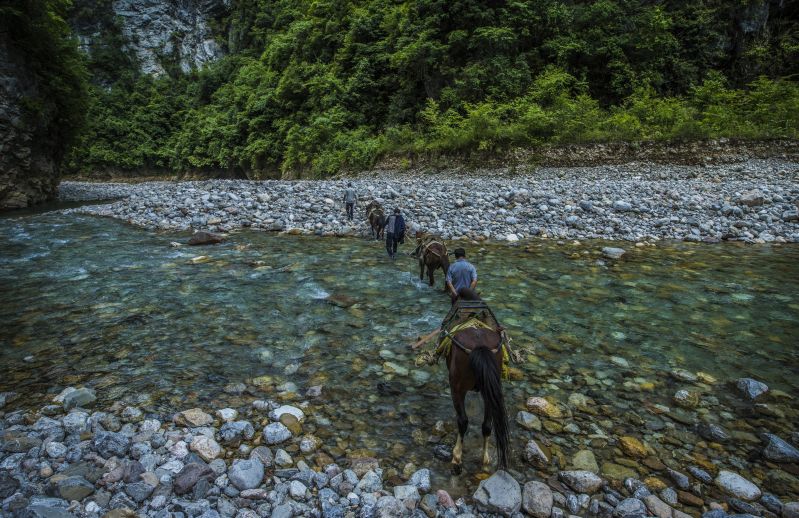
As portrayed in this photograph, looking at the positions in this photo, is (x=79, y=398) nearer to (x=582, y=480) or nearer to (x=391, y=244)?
(x=582, y=480)

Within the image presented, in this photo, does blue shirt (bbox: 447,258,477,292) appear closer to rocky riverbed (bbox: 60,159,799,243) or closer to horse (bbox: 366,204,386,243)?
horse (bbox: 366,204,386,243)

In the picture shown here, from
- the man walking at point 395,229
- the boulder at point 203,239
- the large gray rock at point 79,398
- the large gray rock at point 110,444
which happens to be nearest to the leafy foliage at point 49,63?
the boulder at point 203,239

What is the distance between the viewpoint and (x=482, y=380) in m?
3.41

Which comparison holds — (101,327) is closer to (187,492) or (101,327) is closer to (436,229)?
(187,492)

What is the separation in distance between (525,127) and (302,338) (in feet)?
63.7

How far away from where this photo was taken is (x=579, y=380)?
16.2ft

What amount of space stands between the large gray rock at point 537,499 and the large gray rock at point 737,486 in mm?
1487

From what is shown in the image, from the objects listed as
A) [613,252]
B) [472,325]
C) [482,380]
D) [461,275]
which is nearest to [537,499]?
[482,380]

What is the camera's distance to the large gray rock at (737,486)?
10.3 feet

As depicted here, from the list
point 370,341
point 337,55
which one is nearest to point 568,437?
point 370,341

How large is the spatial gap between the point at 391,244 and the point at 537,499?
27.6 feet

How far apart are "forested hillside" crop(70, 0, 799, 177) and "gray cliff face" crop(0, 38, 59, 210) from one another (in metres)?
16.3

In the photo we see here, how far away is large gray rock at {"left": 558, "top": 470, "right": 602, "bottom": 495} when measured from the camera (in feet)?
10.7

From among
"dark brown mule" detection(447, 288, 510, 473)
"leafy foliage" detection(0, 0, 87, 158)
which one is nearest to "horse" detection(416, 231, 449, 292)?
"dark brown mule" detection(447, 288, 510, 473)
